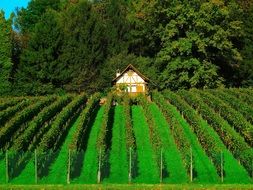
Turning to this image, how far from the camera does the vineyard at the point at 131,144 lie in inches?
1061

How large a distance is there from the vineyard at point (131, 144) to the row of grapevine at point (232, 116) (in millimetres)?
65

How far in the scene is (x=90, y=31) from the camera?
6694 cm

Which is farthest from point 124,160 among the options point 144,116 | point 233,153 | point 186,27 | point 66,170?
point 186,27

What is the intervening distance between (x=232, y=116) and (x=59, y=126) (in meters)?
12.3

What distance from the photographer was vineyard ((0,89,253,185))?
2695cm

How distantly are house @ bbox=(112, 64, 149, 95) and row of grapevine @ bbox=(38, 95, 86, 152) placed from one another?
Answer: 17.0 meters

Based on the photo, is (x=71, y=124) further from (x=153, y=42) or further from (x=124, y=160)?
(x=153, y=42)

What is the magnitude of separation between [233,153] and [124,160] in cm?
653

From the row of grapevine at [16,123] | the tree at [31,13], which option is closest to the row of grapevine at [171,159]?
the row of grapevine at [16,123]

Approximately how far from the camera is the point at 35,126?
34.7 metres

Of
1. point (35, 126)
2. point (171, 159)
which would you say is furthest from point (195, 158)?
point (35, 126)

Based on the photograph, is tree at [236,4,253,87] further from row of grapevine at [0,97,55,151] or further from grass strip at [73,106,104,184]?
grass strip at [73,106,104,184]

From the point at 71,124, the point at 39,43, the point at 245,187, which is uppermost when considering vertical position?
the point at 39,43

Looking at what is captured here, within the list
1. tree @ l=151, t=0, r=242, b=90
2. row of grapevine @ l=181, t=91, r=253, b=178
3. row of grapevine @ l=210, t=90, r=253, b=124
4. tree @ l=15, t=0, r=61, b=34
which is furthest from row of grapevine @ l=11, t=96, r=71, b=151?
tree @ l=15, t=0, r=61, b=34
